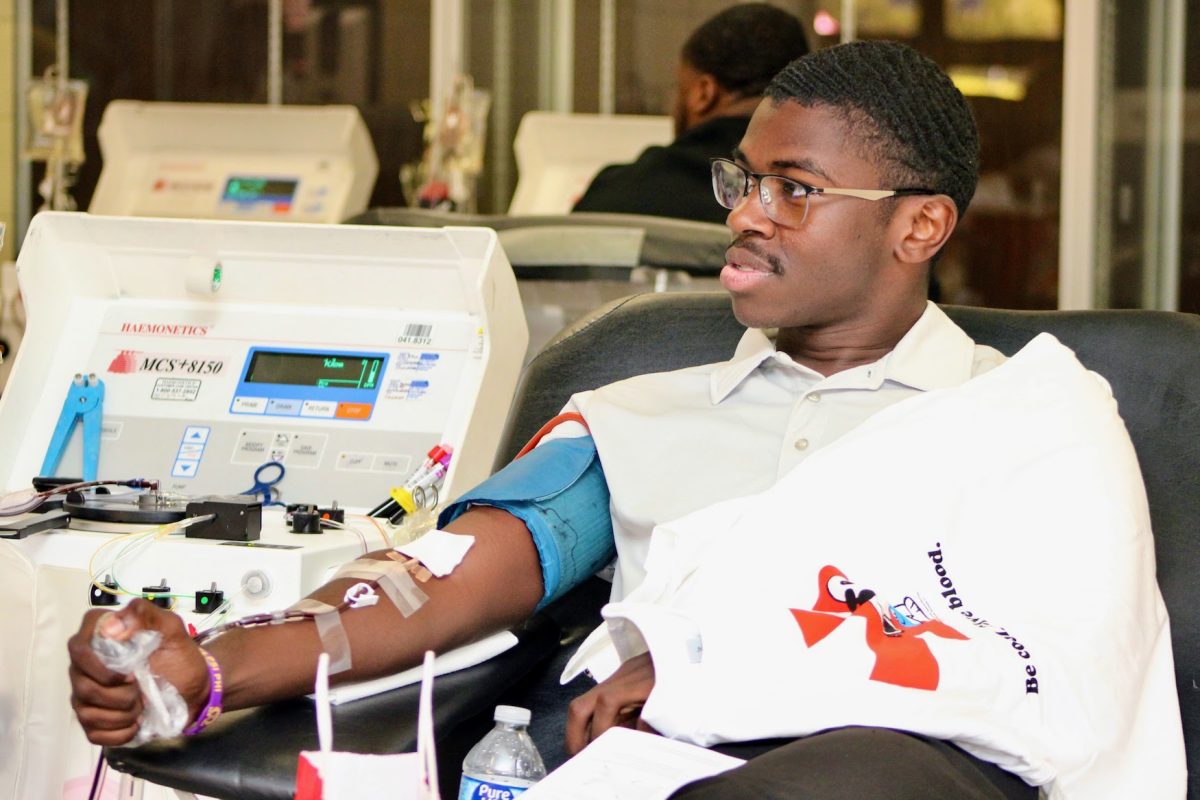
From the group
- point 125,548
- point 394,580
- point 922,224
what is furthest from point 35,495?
point 922,224

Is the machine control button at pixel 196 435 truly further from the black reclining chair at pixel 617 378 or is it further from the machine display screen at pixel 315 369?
the black reclining chair at pixel 617 378

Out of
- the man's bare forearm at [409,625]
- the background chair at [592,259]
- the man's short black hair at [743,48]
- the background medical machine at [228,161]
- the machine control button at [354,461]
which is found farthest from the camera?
the background medical machine at [228,161]

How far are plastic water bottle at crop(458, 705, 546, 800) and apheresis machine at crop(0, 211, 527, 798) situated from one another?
27cm

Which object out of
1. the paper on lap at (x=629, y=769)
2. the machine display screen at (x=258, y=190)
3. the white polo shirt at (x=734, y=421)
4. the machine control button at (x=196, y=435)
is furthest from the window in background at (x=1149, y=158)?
the paper on lap at (x=629, y=769)

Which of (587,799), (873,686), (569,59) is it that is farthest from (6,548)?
(569,59)

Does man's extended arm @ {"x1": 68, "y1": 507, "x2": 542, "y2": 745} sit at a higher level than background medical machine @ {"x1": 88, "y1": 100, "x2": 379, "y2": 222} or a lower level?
lower

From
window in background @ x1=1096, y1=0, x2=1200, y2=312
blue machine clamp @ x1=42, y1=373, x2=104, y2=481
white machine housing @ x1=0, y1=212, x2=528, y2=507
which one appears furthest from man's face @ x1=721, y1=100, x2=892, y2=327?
window in background @ x1=1096, y1=0, x2=1200, y2=312

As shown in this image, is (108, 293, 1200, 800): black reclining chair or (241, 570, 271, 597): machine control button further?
(241, 570, 271, 597): machine control button

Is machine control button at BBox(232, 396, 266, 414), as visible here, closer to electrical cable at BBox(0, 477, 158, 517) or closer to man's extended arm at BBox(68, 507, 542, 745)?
electrical cable at BBox(0, 477, 158, 517)

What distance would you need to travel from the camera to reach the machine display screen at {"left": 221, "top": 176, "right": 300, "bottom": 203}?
4.85 meters

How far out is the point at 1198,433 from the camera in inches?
60.4

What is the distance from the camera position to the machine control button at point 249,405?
178 cm

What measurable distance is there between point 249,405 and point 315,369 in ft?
0.29

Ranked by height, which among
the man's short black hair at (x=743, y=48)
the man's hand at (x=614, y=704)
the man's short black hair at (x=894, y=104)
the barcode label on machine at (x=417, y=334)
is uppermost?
the man's short black hair at (x=743, y=48)
